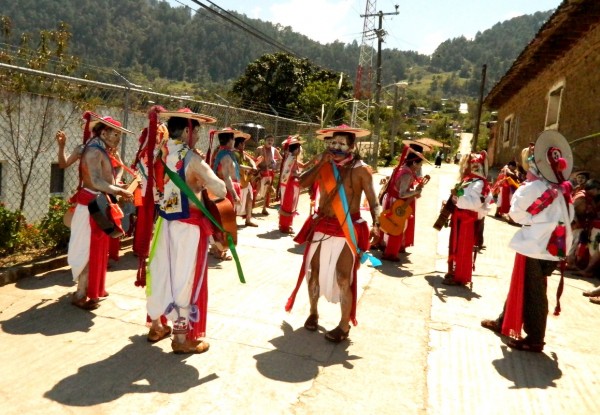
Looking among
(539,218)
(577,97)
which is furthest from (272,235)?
(577,97)

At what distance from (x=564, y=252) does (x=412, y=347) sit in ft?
5.34

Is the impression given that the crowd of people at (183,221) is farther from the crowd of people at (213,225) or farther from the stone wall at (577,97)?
the stone wall at (577,97)

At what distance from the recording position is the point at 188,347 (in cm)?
416

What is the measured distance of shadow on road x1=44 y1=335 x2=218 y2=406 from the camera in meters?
3.43

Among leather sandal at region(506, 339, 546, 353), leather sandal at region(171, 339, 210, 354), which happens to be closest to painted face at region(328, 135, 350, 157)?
leather sandal at region(171, 339, 210, 354)

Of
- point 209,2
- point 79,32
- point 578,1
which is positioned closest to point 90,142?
point 209,2

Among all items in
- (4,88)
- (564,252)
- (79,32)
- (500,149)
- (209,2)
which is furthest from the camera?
(79,32)

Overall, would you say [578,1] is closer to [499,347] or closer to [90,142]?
[499,347]

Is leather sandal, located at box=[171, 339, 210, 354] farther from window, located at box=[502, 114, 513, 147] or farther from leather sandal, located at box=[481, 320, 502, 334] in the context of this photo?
window, located at box=[502, 114, 513, 147]

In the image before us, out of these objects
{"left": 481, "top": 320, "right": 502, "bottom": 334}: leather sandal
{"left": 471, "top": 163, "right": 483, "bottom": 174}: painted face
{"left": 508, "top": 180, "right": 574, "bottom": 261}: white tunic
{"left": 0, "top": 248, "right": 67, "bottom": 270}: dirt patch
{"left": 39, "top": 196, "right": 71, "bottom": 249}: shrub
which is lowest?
{"left": 481, "top": 320, "right": 502, "bottom": 334}: leather sandal

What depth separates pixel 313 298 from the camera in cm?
493

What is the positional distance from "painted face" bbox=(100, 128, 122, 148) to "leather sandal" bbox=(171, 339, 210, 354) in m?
2.15

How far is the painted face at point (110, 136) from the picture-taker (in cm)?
502

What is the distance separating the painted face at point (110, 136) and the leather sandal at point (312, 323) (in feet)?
8.61
